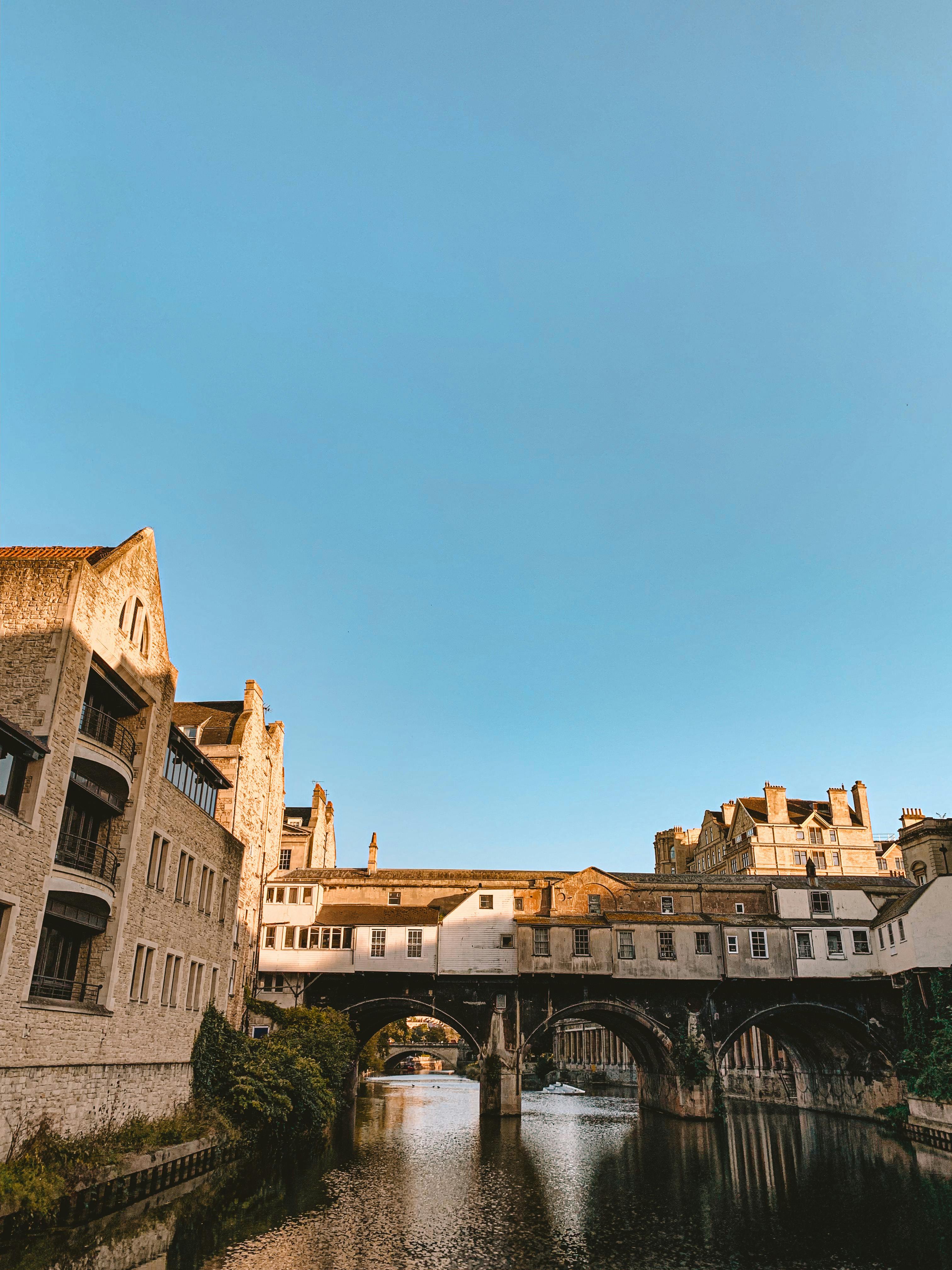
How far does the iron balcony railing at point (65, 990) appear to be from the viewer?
23.2 m

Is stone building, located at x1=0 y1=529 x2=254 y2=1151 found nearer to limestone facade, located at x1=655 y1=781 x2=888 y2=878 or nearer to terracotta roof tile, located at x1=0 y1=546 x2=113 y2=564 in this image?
terracotta roof tile, located at x1=0 y1=546 x2=113 y2=564

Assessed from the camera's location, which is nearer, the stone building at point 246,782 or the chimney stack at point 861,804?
the stone building at point 246,782

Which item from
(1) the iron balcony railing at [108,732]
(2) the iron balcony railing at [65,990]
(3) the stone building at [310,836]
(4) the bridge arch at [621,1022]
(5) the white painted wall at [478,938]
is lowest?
(4) the bridge arch at [621,1022]

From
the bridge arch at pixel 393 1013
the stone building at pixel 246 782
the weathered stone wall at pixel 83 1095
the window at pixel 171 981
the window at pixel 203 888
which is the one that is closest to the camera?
the weathered stone wall at pixel 83 1095

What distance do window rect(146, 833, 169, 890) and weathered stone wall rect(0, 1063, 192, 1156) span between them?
17.9ft

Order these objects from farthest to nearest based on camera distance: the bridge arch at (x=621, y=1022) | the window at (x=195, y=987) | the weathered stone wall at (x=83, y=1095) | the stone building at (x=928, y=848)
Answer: the stone building at (x=928, y=848) < the bridge arch at (x=621, y=1022) < the window at (x=195, y=987) < the weathered stone wall at (x=83, y=1095)

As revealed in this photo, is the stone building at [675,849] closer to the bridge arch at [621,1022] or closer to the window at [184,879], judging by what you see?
the bridge arch at [621,1022]

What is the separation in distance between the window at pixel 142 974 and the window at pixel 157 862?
2.01m

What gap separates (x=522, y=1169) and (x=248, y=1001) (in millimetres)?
17917

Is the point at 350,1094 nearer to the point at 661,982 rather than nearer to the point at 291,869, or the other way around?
the point at 291,869

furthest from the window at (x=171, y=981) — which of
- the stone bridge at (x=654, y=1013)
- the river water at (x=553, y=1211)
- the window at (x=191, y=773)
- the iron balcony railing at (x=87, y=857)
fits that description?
the stone bridge at (x=654, y=1013)

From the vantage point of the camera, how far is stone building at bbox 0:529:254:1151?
2128 cm

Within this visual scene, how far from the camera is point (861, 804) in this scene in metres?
80.0

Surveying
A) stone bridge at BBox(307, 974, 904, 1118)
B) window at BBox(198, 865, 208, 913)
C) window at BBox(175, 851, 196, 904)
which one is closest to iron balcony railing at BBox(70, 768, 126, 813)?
window at BBox(175, 851, 196, 904)
